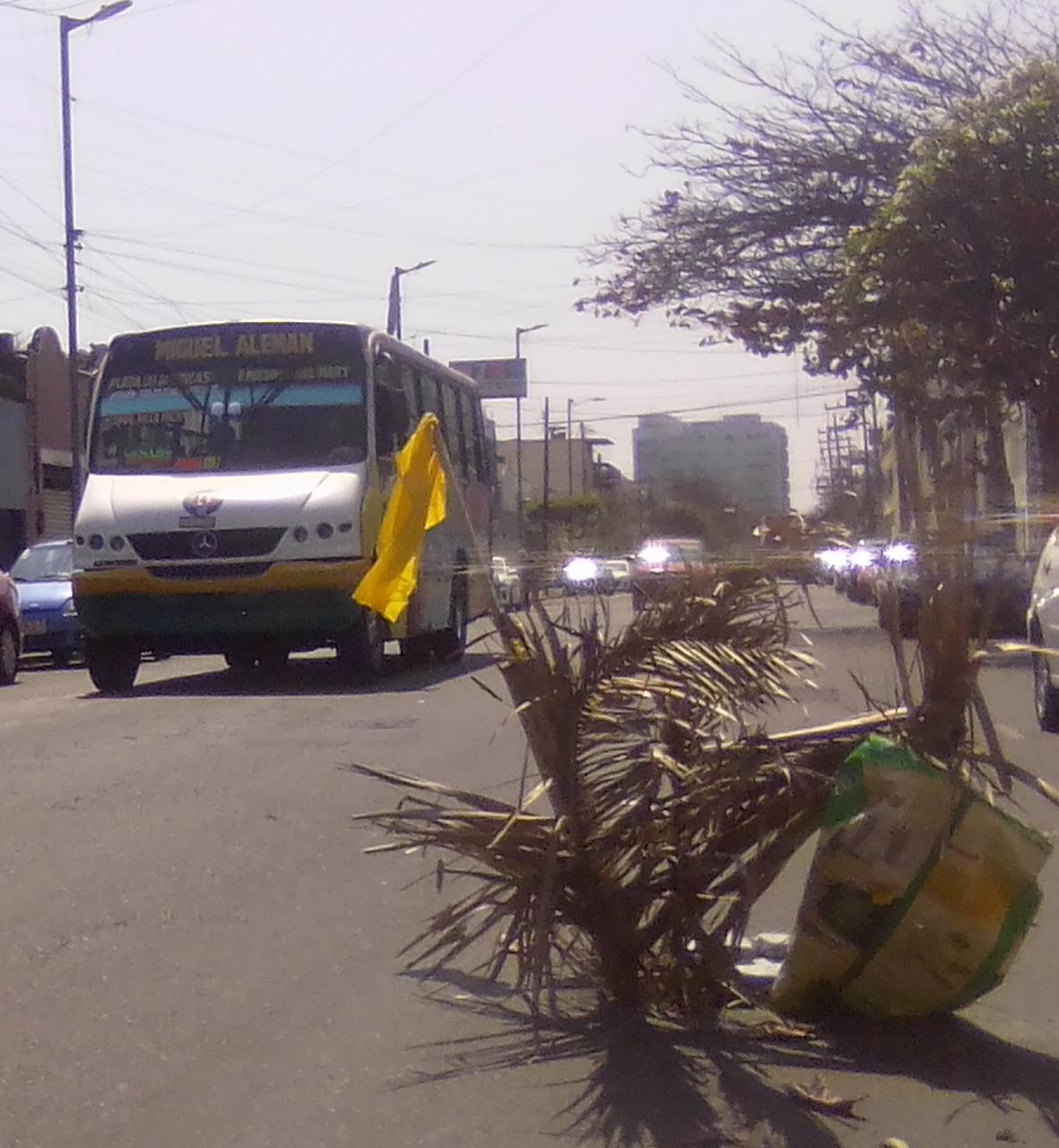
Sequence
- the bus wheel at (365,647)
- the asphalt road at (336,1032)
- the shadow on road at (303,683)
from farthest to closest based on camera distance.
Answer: the bus wheel at (365,647), the shadow on road at (303,683), the asphalt road at (336,1032)

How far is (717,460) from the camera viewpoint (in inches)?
224

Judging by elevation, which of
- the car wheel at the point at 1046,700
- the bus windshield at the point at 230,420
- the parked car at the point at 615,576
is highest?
the bus windshield at the point at 230,420

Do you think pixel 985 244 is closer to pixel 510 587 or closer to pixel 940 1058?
pixel 510 587

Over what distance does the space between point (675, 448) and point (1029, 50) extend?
19125mm

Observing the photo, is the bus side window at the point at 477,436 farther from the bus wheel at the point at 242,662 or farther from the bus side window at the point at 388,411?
the bus side window at the point at 388,411

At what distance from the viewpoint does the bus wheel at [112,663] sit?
16.4 metres

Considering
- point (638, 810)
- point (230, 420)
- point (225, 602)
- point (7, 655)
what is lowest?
point (7, 655)

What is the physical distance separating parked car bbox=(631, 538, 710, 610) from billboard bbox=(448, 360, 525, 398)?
85.7m

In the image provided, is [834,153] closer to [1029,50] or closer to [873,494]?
[1029,50]

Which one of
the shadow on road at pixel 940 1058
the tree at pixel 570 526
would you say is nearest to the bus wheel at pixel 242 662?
the tree at pixel 570 526

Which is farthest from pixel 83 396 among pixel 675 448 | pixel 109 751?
pixel 675 448

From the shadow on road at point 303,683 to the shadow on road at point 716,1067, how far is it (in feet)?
30.9

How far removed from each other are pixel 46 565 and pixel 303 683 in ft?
24.3

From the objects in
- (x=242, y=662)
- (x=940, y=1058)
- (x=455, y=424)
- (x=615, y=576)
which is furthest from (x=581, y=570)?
(x=455, y=424)
